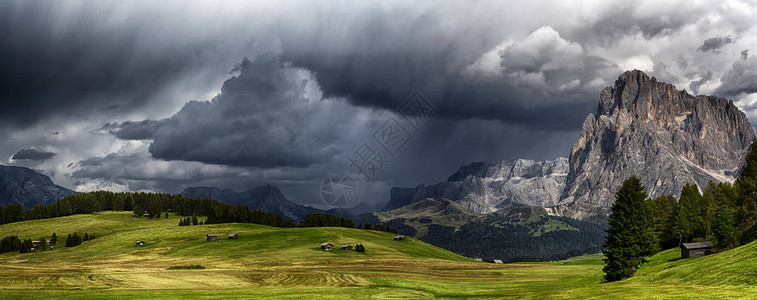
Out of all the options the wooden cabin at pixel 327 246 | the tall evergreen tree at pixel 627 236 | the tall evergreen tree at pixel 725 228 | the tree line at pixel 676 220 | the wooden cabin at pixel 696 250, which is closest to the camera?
the tall evergreen tree at pixel 627 236

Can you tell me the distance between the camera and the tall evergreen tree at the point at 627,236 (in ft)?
242

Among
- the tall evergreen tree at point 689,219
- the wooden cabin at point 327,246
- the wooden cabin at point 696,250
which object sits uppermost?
the tall evergreen tree at point 689,219

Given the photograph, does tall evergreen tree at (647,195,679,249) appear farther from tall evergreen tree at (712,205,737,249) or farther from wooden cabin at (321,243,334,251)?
wooden cabin at (321,243,334,251)

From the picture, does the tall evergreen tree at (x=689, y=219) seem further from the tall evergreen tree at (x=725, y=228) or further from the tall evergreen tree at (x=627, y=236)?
the tall evergreen tree at (x=627, y=236)

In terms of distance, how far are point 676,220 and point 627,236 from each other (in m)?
69.1

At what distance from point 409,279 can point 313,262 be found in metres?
49.2

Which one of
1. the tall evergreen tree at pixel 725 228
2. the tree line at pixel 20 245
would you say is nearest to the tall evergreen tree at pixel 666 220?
the tall evergreen tree at pixel 725 228

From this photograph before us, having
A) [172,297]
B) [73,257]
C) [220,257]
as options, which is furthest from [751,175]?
[73,257]

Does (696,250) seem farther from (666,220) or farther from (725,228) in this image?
(666,220)

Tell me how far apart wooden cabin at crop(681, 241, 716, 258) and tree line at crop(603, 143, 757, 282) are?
2.00 m

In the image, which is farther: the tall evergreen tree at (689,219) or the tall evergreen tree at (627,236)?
the tall evergreen tree at (689,219)

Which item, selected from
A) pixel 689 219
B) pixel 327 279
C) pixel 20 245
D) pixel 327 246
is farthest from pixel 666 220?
pixel 20 245

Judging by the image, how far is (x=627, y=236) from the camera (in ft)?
244

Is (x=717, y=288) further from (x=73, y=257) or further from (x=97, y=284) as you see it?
(x=73, y=257)
